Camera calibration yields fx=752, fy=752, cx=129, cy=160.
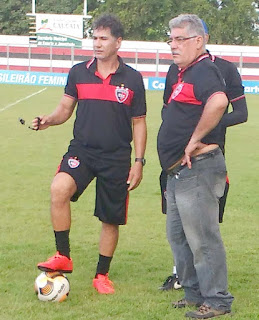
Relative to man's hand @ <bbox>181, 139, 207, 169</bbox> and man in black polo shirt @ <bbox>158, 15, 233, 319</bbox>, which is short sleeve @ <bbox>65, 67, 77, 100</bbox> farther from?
man's hand @ <bbox>181, 139, 207, 169</bbox>

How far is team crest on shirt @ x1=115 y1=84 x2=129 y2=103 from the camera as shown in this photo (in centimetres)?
594

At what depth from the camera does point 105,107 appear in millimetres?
5914

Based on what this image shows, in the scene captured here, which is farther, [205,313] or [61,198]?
[61,198]

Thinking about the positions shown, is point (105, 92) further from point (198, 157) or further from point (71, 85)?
point (198, 157)

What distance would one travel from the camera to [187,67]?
5160mm

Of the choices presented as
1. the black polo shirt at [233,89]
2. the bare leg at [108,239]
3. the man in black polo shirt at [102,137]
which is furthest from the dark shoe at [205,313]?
the black polo shirt at [233,89]

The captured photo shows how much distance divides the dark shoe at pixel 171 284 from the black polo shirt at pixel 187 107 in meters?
1.22

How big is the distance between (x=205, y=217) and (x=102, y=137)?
1198mm

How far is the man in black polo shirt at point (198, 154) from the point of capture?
5012 millimetres

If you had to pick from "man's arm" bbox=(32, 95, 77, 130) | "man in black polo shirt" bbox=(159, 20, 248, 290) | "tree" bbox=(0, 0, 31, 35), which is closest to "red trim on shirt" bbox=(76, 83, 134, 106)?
"man's arm" bbox=(32, 95, 77, 130)

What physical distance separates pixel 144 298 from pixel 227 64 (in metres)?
1.91

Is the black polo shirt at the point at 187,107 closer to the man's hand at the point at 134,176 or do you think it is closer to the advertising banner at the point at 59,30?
the man's hand at the point at 134,176

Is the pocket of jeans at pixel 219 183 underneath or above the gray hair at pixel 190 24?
underneath

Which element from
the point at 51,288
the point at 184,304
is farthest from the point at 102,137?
the point at 184,304
